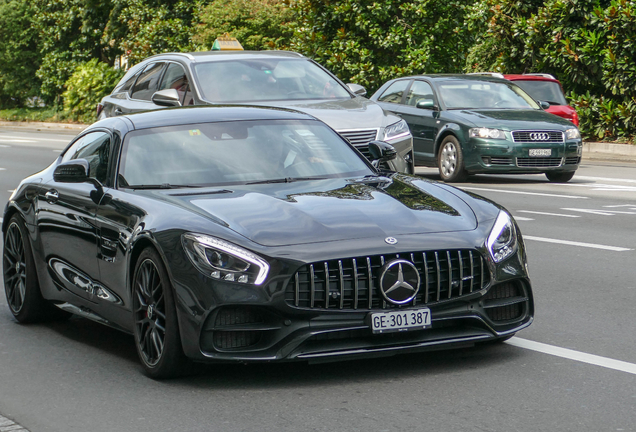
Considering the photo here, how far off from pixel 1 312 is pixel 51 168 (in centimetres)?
111

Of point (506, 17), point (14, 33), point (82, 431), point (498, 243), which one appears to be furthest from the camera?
point (14, 33)

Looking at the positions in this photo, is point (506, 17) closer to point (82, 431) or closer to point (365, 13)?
point (365, 13)

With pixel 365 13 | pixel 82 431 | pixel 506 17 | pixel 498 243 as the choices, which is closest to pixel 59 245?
pixel 82 431

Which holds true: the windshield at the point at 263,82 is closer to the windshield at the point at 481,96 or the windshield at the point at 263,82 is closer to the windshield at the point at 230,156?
the windshield at the point at 481,96

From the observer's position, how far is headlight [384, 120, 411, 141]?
11742mm

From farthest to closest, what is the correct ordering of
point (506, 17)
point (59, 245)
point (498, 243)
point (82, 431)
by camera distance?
point (506, 17)
point (59, 245)
point (498, 243)
point (82, 431)

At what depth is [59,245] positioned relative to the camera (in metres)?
6.76

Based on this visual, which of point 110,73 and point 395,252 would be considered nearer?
point 395,252

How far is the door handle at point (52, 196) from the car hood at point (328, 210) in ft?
3.89

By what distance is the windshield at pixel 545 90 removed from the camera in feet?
Result: 73.7

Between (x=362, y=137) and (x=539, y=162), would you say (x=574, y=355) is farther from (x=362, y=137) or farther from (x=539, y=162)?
(x=539, y=162)

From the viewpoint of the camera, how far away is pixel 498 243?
5648mm

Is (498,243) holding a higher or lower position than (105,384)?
higher

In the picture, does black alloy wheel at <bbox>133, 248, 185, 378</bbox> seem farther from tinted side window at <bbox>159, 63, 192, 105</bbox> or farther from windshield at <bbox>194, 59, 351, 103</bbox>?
tinted side window at <bbox>159, 63, 192, 105</bbox>
